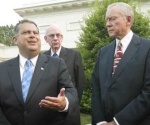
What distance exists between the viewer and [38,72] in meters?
3.33

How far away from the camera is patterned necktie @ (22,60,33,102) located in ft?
10.7

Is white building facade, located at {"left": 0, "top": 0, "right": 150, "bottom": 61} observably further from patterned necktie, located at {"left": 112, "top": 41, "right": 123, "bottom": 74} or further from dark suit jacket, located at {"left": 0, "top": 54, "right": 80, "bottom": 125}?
dark suit jacket, located at {"left": 0, "top": 54, "right": 80, "bottom": 125}

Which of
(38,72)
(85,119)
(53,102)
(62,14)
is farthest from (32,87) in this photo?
(62,14)

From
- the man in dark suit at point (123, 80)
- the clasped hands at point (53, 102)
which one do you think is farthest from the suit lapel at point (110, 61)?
the clasped hands at point (53, 102)

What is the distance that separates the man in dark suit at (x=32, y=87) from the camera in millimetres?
3184

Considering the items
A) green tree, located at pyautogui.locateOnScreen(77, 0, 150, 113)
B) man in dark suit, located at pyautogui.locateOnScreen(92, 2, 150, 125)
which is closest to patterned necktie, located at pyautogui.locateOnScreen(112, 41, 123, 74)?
man in dark suit, located at pyautogui.locateOnScreen(92, 2, 150, 125)

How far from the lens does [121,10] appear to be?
12.0 ft

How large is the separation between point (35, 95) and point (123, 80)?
115cm

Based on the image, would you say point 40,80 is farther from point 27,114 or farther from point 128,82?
point 128,82

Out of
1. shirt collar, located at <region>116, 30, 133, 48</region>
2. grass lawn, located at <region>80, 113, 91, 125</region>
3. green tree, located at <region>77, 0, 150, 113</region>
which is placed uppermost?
shirt collar, located at <region>116, 30, 133, 48</region>

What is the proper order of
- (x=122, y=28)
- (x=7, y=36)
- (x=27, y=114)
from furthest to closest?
(x=7, y=36), (x=122, y=28), (x=27, y=114)

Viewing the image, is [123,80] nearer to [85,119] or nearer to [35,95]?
[35,95]

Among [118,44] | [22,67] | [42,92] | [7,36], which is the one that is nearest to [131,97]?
[118,44]

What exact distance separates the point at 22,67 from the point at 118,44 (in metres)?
1.37
